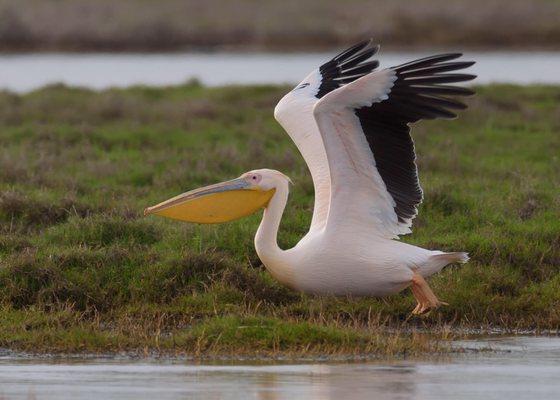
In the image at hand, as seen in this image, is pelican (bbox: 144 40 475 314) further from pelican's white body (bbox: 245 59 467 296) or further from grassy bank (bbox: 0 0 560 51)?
grassy bank (bbox: 0 0 560 51)

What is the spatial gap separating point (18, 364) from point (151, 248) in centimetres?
250

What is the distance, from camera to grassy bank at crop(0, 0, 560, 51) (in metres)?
38.2

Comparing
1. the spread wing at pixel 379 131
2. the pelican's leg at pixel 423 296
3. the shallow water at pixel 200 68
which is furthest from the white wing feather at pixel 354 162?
the shallow water at pixel 200 68

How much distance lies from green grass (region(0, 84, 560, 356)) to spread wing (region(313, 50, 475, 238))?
68 centimetres

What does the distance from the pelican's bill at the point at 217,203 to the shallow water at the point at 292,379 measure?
1.61 meters

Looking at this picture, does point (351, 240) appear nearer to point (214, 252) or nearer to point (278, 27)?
point (214, 252)

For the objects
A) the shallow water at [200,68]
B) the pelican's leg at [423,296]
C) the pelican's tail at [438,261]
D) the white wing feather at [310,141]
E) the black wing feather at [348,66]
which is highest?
the black wing feather at [348,66]

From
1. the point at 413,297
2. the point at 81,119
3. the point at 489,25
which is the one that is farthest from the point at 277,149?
the point at 489,25

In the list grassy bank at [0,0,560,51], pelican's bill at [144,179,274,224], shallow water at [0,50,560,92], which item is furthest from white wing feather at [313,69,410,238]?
grassy bank at [0,0,560,51]

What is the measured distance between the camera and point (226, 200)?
29.3 feet

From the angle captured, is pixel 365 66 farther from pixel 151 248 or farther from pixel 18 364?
pixel 18 364

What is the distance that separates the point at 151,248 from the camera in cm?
975

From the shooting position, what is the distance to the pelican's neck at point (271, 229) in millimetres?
8672

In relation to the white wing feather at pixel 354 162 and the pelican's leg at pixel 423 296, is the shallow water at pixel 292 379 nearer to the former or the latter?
the pelican's leg at pixel 423 296
